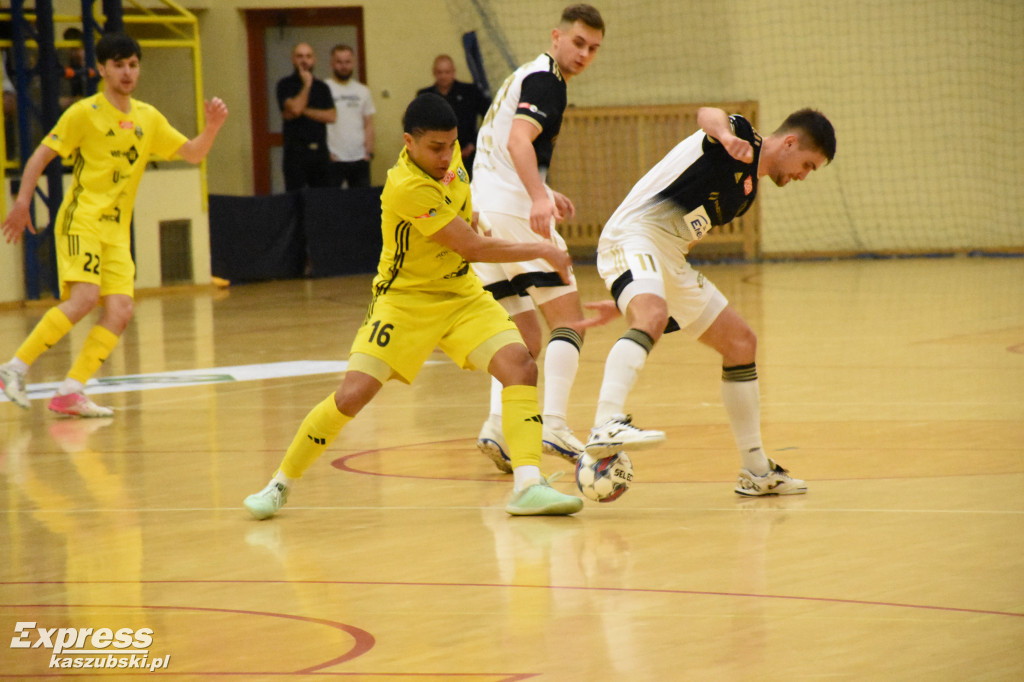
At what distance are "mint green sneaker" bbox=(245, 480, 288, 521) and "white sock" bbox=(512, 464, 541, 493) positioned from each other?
83 cm

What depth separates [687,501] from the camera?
16.4 feet

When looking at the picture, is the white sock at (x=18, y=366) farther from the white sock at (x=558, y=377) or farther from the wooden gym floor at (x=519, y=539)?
the white sock at (x=558, y=377)

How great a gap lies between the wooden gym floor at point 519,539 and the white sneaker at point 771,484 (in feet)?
0.22

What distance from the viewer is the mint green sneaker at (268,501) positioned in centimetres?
491

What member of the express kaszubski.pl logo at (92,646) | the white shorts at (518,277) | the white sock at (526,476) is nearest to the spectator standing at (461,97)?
the white shorts at (518,277)

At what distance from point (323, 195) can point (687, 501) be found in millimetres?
11887

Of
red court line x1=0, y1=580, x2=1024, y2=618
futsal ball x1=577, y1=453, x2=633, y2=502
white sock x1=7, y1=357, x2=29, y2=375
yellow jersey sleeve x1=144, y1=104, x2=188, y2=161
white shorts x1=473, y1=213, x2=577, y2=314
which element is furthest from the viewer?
yellow jersey sleeve x1=144, y1=104, x2=188, y2=161

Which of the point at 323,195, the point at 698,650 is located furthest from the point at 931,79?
the point at 698,650

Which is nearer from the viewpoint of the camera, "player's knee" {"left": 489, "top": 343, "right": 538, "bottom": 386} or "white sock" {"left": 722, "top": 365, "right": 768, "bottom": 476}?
"player's knee" {"left": 489, "top": 343, "right": 538, "bottom": 386}

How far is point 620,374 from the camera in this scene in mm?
4691

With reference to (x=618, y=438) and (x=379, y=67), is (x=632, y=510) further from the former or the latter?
(x=379, y=67)

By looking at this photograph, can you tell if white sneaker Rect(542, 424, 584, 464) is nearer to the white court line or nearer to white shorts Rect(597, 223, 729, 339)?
the white court line

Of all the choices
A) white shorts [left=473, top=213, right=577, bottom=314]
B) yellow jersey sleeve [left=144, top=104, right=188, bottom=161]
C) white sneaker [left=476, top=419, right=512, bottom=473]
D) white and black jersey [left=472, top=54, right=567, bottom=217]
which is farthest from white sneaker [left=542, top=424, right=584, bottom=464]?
yellow jersey sleeve [left=144, top=104, right=188, bottom=161]

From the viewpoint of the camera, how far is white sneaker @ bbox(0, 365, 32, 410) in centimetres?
734
